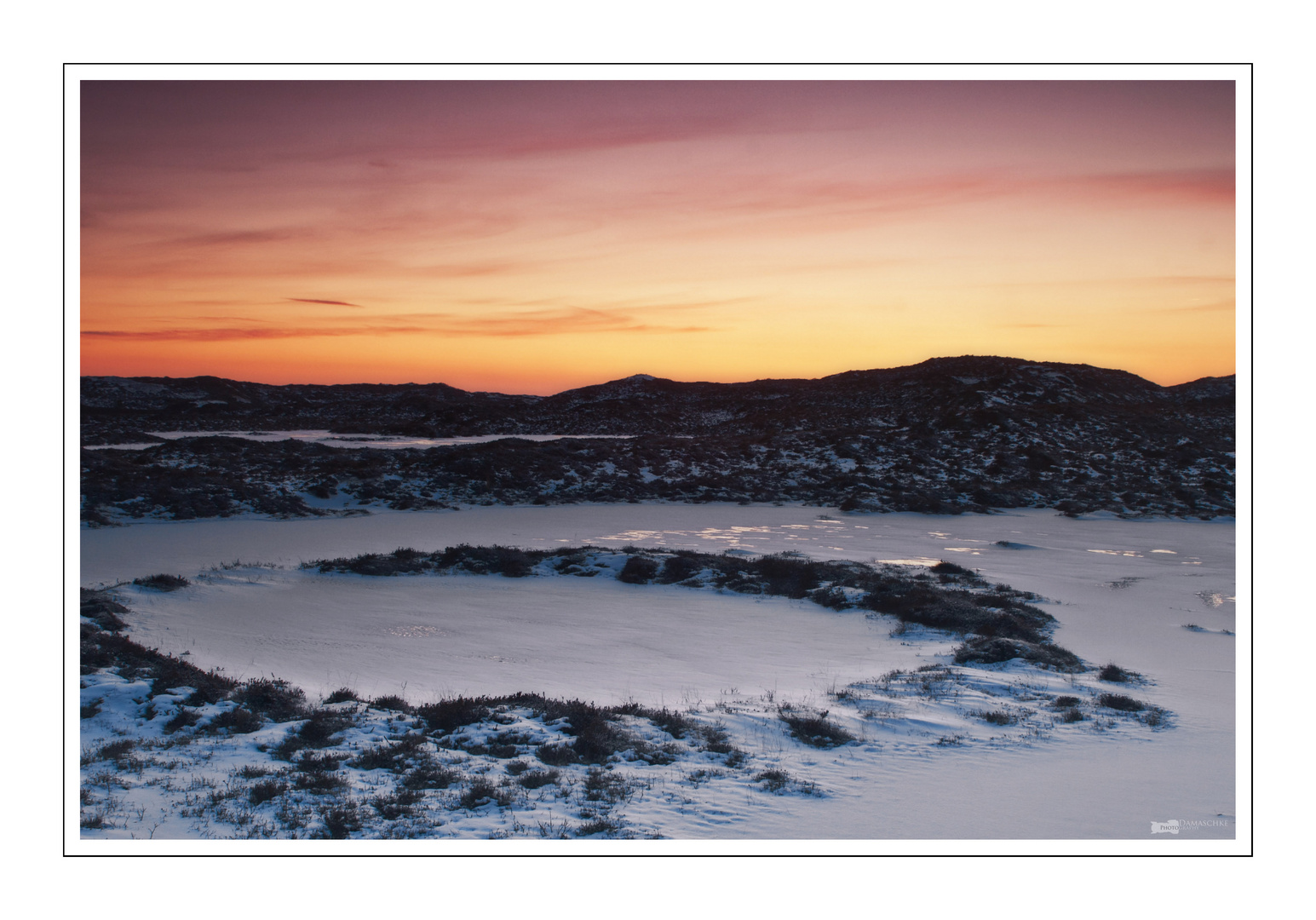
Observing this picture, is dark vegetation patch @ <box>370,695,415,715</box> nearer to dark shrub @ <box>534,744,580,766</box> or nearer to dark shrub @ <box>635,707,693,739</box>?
dark shrub @ <box>534,744,580,766</box>

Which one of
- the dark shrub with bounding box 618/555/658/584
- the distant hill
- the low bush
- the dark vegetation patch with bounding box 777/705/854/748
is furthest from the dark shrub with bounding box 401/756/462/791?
the dark shrub with bounding box 618/555/658/584

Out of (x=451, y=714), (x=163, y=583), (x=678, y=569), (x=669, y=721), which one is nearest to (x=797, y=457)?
(x=678, y=569)

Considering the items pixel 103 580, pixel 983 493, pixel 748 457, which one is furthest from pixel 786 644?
pixel 748 457

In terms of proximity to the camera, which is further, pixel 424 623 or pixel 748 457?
pixel 748 457

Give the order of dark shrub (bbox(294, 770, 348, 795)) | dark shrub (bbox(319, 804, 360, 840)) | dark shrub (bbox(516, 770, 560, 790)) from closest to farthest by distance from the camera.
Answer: dark shrub (bbox(319, 804, 360, 840)) < dark shrub (bbox(294, 770, 348, 795)) < dark shrub (bbox(516, 770, 560, 790))

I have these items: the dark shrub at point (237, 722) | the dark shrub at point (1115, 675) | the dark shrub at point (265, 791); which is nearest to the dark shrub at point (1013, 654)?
the dark shrub at point (1115, 675)

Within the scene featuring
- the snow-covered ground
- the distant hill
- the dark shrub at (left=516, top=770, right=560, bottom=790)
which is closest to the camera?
the snow-covered ground

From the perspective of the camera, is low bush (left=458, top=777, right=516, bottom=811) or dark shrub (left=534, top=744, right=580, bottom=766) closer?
low bush (left=458, top=777, right=516, bottom=811)
